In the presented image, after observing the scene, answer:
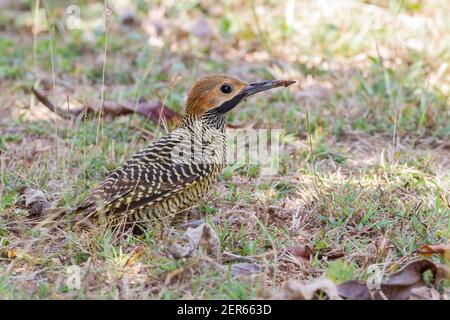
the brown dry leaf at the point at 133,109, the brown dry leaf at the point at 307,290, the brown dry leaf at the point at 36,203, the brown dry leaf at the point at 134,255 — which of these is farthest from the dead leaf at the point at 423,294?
the brown dry leaf at the point at 133,109

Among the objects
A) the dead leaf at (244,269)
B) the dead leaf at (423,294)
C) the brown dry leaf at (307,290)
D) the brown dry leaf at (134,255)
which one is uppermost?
the brown dry leaf at (134,255)

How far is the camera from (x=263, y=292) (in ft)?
11.3

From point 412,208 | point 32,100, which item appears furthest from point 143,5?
point 412,208

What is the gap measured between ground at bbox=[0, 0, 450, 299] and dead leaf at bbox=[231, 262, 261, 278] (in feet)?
0.19

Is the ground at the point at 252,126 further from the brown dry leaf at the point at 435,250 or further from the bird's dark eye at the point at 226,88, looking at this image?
the bird's dark eye at the point at 226,88

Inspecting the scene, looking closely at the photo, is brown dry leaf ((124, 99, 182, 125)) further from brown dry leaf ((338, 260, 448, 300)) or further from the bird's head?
brown dry leaf ((338, 260, 448, 300))

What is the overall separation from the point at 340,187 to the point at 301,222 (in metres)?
0.48

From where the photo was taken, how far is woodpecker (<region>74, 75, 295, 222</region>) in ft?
13.8

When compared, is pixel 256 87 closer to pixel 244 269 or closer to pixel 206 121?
pixel 206 121

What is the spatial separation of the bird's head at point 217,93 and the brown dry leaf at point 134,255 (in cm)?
123

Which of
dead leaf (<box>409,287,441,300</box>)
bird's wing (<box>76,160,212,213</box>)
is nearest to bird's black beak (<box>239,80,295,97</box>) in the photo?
bird's wing (<box>76,160,212,213</box>)

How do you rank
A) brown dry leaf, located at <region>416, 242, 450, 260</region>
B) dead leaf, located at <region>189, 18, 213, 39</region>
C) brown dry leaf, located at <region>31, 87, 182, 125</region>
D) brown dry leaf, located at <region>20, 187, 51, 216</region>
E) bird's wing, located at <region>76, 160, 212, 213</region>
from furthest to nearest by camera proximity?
1. dead leaf, located at <region>189, 18, 213, 39</region>
2. brown dry leaf, located at <region>31, 87, 182, 125</region>
3. brown dry leaf, located at <region>20, 187, 51, 216</region>
4. bird's wing, located at <region>76, 160, 212, 213</region>
5. brown dry leaf, located at <region>416, 242, 450, 260</region>

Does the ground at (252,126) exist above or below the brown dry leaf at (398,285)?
above

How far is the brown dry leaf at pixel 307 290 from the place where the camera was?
3.33 meters
